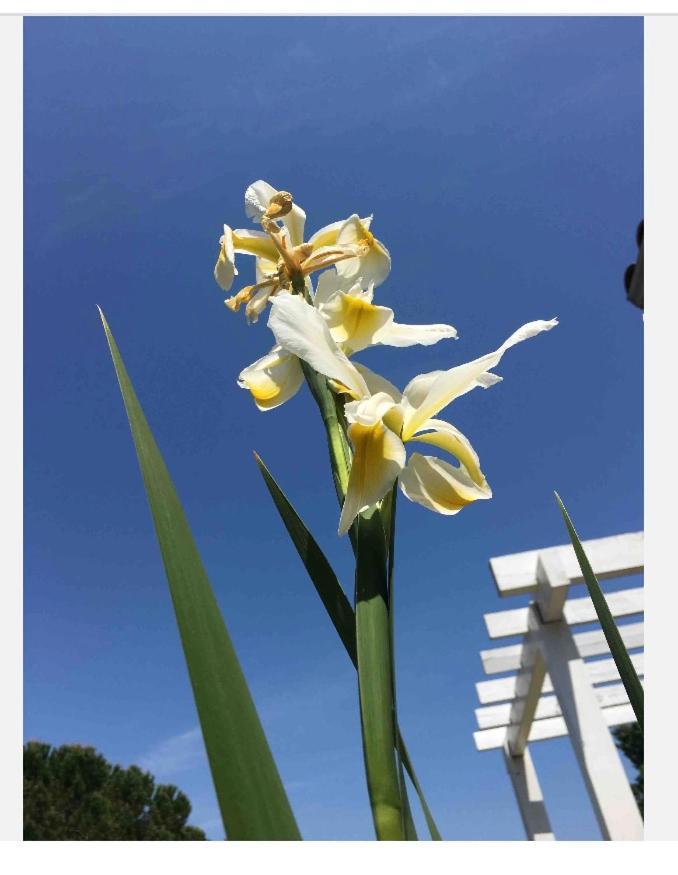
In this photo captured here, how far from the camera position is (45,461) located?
12.3m

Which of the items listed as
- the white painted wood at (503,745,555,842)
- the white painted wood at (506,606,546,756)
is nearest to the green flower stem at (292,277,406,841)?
the white painted wood at (506,606,546,756)

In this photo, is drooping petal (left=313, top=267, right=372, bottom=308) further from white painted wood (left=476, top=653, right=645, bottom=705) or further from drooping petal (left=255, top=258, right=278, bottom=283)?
white painted wood (left=476, top=653, right=645, bottom=705)

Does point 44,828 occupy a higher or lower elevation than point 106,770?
lower

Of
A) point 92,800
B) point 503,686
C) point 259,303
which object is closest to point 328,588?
point 259,303

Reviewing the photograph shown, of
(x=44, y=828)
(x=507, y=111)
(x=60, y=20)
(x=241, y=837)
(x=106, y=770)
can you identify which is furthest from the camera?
(x=106, y=770)

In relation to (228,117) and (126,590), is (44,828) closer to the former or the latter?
(126,590)

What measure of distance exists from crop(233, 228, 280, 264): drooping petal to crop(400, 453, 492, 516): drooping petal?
0.21 meters

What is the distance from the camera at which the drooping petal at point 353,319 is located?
463mm

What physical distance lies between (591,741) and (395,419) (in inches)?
172

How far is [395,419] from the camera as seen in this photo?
43cm

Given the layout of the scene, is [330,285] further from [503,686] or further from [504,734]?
[504,734]
